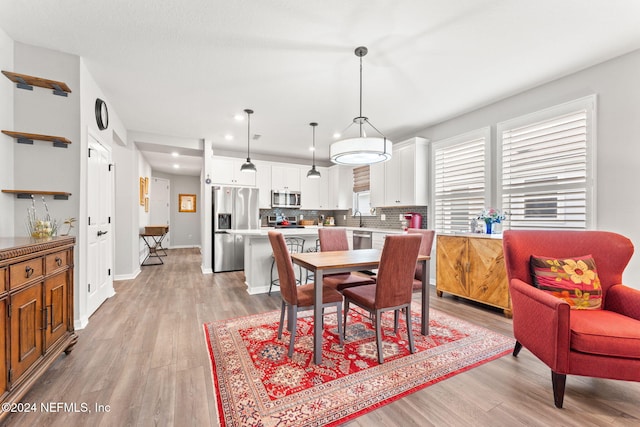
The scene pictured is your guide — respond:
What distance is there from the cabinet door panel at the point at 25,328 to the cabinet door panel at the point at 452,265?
4.13 meters

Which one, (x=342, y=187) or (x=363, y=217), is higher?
(x=342, y=187)

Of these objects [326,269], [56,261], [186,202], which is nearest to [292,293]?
[326,269]

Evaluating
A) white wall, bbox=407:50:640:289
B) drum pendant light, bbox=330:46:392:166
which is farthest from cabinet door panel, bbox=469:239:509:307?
drum pendant light, bbox=330:46:392:166

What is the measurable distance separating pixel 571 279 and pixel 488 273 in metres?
1.32

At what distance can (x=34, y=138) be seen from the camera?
2.54 metres

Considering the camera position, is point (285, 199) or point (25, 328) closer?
point (25, 328)

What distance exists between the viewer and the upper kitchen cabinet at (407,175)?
15.3ft

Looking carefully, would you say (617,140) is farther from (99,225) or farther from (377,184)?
(99,225)

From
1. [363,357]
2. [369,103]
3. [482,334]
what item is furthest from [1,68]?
[482,334]

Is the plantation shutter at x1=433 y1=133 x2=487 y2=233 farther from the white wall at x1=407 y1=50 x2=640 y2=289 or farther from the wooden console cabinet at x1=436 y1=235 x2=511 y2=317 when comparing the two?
the white wall at x1=407 y1=50 x2=640 y2=289

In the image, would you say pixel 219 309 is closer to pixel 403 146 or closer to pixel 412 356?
pixel 412 356

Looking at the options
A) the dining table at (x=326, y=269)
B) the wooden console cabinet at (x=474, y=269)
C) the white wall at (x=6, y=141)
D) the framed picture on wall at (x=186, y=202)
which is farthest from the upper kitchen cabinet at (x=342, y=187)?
the framed picture on wall at (x=186, y=202)

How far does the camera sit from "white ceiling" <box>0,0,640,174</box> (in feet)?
6.77

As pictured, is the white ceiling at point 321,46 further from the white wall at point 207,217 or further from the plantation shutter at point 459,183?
the white wall at point 207,217
